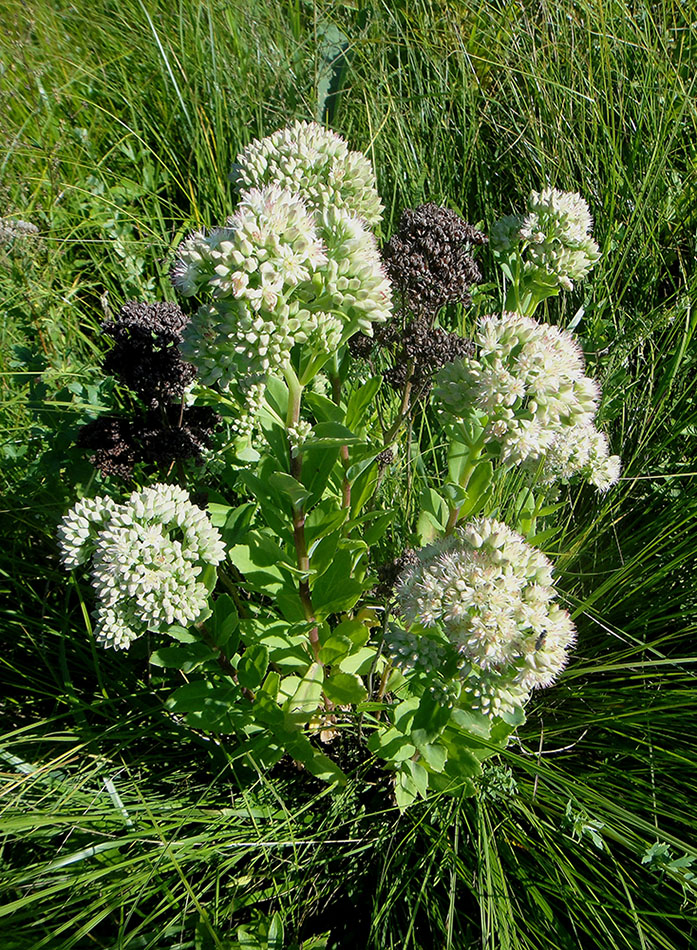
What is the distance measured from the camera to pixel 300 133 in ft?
5.70

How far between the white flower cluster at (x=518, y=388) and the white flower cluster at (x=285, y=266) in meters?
0.24

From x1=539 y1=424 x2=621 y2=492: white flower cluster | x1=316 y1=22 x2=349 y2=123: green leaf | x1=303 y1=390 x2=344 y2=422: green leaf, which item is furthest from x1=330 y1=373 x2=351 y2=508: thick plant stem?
x1=316 y1=22 x2=349 y2=123: green leaf

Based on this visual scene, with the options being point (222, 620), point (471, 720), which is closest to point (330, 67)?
point (222, 620)

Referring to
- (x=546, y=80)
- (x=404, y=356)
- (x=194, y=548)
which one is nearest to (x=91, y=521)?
(x=194, y=548)

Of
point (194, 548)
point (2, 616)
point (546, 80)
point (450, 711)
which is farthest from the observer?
point (546, 80)

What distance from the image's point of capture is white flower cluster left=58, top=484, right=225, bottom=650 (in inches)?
60.9

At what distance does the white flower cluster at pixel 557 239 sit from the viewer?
1.91m

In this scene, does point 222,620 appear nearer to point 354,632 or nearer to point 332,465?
point 354,632

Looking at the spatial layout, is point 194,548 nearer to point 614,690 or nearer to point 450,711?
point 450,711

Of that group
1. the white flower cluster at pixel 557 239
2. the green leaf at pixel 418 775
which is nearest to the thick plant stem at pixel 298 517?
the green leaf at pixel 418 775

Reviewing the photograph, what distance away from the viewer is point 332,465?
173cm

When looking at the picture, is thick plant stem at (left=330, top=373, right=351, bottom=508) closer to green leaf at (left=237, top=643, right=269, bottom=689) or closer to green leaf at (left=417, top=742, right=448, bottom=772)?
green leaf at (left=237, top=643, right=269, bottom=689)

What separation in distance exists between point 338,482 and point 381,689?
0.61m

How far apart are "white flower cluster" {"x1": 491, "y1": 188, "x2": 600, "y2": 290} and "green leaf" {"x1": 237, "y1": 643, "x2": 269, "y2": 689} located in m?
1.21
